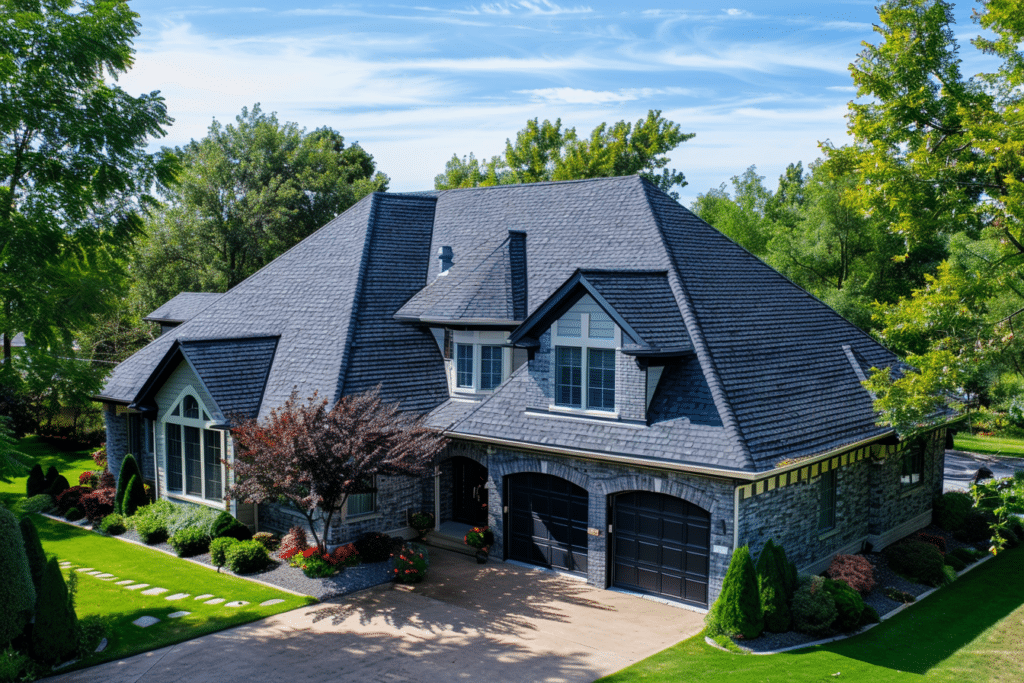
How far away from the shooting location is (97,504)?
21812mm

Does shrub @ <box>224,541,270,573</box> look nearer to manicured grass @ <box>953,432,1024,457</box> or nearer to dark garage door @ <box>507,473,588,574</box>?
dark garage door @ <box>507,473,588,574</box>

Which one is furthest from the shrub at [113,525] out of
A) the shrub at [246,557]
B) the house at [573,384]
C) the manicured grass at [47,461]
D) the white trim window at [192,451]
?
the shrub at [246,557]

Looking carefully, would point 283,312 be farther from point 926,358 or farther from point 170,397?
point 926,358

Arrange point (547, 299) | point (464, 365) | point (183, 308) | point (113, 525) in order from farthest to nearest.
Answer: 1. point (183, 308)
2. point (464, 365)
3. point (113, 525)
4. point (547, 299)

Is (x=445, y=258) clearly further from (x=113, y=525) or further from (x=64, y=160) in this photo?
(x=113, y=525)

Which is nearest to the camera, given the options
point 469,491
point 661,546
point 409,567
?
point 661,546

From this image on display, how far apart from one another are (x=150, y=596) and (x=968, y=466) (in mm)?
32439

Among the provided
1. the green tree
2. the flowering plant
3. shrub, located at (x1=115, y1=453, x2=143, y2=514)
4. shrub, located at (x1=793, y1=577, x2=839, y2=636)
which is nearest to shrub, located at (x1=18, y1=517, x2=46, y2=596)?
shrub, located at (x1=115, y1=453, x2=143, y2=514)

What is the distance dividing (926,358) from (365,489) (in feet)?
40.0

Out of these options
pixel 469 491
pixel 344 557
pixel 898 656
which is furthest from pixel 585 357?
pixel 898 656

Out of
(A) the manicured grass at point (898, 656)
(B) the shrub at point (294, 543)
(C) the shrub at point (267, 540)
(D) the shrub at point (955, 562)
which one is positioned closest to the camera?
(A) the manicured grass at point (898, 656)

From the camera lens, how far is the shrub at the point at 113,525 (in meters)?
20.4

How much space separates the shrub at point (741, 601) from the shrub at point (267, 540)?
1098 cm

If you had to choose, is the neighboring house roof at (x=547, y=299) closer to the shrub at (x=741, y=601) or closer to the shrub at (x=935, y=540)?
the shrub at (x=741, y=601)
